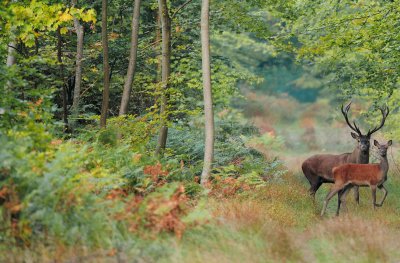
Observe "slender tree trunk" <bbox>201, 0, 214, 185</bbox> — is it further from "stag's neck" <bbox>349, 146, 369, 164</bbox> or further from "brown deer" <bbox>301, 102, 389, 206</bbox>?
"stag's neck" <bbox>349, 146, 369, 164</bbox>

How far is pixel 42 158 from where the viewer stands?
7.90 meters

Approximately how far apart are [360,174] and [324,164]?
1846 mm

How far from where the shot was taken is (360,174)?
13242mm

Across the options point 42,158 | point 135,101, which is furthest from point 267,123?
point 42,158

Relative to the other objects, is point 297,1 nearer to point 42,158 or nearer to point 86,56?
point 86,56

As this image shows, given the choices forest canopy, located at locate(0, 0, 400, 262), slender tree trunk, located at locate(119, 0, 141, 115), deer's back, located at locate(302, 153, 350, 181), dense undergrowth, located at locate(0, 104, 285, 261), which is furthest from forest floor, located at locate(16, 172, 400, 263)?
slender tree trunk, located at locate(119, 0, 141, 115)

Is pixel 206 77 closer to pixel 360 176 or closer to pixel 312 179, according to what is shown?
pixel 360 176

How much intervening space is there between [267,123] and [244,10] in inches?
1208

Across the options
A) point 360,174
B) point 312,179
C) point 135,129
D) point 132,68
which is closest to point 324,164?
point 312,179

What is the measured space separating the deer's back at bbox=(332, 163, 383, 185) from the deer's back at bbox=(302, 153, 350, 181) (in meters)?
1.44

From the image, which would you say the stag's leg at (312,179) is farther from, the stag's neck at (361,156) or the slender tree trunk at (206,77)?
the slender tree trunk at (206,77)

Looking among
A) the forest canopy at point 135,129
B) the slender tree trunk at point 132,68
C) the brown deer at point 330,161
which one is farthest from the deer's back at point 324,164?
the slender tree trunk at point 132,68

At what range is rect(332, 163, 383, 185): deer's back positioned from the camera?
43.4ft

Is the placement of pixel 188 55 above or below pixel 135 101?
above
